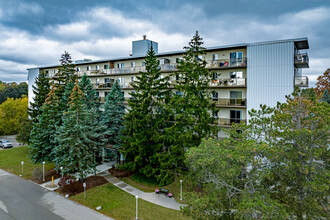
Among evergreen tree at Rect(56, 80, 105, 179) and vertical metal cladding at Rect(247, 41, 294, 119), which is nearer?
evergreen tree at Rect(56, 80, 105, 179)

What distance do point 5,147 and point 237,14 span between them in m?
35.8

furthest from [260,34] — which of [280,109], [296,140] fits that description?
[296,140]

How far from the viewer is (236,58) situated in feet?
61.7

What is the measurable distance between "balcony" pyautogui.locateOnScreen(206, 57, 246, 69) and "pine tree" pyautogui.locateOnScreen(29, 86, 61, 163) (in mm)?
16073

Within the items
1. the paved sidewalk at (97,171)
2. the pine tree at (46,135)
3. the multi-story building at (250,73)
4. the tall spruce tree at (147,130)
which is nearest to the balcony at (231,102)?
the multi-story building at (250,73)

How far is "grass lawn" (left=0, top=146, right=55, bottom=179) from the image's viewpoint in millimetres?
20222

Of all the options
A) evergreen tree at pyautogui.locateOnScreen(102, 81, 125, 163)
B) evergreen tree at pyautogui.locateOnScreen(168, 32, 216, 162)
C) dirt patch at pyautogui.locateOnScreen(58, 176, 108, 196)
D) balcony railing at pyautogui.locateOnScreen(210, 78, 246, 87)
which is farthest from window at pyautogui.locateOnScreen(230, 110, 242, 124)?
dirt patch at pyautogui.locateOnScreen(58, 176, 108, 196)

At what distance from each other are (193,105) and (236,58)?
7134 mm

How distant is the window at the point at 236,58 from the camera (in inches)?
742

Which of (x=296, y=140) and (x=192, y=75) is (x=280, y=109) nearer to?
(x=296, y=140)

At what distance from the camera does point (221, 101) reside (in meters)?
19.9

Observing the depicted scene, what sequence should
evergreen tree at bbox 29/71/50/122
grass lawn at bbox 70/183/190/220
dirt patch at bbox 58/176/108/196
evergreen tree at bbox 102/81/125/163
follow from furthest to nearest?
evergreen tree at bbox 29/71/50/122 < evergreen tree at bbox 102/81/125/163 < dirt patch at bbox 58/176/108/196 < grass lawn at bbox 70/183/190/220

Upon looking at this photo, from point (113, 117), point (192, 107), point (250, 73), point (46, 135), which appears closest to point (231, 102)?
point (250, 73)

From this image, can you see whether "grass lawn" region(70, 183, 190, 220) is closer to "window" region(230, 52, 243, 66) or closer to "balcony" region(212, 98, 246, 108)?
"balcony" region(212, 98, 246, 108)
